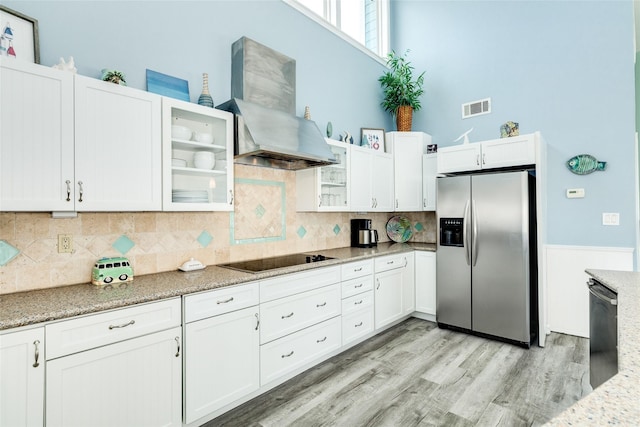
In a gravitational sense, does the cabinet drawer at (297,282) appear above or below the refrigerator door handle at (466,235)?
below

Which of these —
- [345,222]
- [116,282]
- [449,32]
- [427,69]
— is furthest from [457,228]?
[116,282]

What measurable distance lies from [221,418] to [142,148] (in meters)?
1.80

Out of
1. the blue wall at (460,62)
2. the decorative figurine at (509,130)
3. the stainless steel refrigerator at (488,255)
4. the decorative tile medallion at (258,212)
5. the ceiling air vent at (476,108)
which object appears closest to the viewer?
the blue wall at (460,62)

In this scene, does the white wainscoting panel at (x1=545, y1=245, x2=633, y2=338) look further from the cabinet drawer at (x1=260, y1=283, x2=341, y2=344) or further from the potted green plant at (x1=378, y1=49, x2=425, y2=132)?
the cabinet drawer at (x1=260, y1=283, x2=341, y2=344)

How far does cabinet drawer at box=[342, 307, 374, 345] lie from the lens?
303cm

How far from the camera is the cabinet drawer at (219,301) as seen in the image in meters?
1.94

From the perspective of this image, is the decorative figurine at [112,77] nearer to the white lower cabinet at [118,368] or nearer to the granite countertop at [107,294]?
the granite countertop at [107,294]

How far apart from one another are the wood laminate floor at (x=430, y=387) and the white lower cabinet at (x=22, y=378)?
1.02 meters

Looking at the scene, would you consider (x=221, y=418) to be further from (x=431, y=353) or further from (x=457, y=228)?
(x=457, y=228)

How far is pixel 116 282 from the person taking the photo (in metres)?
2.05

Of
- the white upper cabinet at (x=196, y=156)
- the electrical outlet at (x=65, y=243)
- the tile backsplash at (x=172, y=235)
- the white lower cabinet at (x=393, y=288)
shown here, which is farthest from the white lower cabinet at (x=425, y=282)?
the electrical outlet at (x=65, y=243)

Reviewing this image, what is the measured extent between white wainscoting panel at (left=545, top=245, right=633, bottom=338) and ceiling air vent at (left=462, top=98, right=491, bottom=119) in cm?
181

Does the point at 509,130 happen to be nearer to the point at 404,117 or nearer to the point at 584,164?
the point at 584,164

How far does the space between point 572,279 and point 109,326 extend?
4.21m
